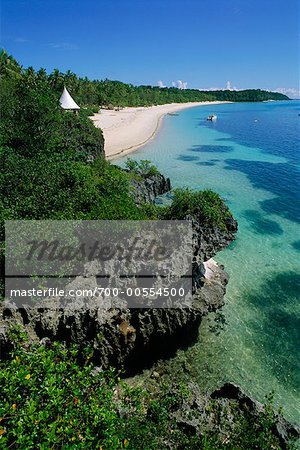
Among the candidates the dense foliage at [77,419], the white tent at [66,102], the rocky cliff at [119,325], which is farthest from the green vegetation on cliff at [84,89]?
the dense foliage at [77,419]

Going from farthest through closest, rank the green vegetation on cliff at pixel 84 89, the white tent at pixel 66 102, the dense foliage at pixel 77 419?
the green vegetation on cliff at pixel 84 89 → the white tent at pixel 66 102 → the dense foliage at pixel 77 419

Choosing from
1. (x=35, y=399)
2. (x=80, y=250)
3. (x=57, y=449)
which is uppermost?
(x=80, y=250)

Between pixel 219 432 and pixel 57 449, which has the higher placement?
pixel 57 449

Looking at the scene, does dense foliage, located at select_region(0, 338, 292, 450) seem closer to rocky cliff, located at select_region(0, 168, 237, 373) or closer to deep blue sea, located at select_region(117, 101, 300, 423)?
rocky cliff, located at select_region(0, 168, 237, 373)

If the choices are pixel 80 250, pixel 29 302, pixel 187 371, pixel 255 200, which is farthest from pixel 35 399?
pixel 255 200

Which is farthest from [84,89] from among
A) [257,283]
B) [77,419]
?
[77,419]

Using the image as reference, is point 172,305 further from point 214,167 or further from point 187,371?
point 214,167

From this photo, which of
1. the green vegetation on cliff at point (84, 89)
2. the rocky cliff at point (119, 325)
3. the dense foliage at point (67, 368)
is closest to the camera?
the dense foliage at point (67, 368)

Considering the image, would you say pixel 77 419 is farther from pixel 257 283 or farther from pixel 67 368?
pixel 257 283

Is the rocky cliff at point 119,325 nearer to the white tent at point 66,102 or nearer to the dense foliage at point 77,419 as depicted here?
the dense foliage at point 77,419
